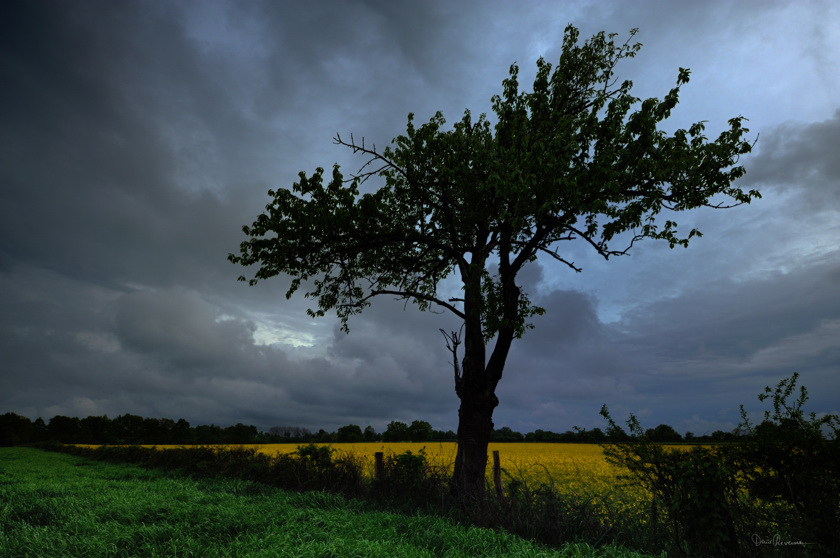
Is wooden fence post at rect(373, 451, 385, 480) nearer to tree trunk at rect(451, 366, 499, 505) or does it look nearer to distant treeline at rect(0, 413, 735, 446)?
tree trunk at rect(451, 366, 499, 505)

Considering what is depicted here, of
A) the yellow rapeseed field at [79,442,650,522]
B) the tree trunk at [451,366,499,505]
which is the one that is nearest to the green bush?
the yellow rapeseed field at [79,442,650,522]

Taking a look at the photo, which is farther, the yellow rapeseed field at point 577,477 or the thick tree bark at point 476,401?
the thick tree bark at point 476,401

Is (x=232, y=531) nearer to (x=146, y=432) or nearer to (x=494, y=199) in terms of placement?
(x=494, y=199)

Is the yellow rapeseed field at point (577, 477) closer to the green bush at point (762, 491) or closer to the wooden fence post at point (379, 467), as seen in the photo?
the wooden fence post at point (379, 467)

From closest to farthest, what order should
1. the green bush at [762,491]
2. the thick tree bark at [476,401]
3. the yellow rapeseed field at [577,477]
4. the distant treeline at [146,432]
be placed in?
the green bush at [762,491], the yellow rapeseed field at [577,477], the thick tree bark at [476,401], the distant treeline at [146,432]

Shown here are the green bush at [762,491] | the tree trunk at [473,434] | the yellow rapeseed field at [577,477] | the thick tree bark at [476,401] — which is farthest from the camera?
the thick tree bark at [476,401]

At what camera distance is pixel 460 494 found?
8.89 meters

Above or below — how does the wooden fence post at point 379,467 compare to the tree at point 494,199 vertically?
below

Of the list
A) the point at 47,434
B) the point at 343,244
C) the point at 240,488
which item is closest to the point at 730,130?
the point at 343,244

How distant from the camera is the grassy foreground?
5.24 metres

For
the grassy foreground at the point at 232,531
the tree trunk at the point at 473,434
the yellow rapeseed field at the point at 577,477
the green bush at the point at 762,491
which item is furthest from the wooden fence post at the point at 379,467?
the green bush at the point at 762,491

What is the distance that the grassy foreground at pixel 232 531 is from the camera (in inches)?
206

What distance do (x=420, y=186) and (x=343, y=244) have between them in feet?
8.76

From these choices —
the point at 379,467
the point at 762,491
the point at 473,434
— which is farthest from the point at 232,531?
the point at 762,491
